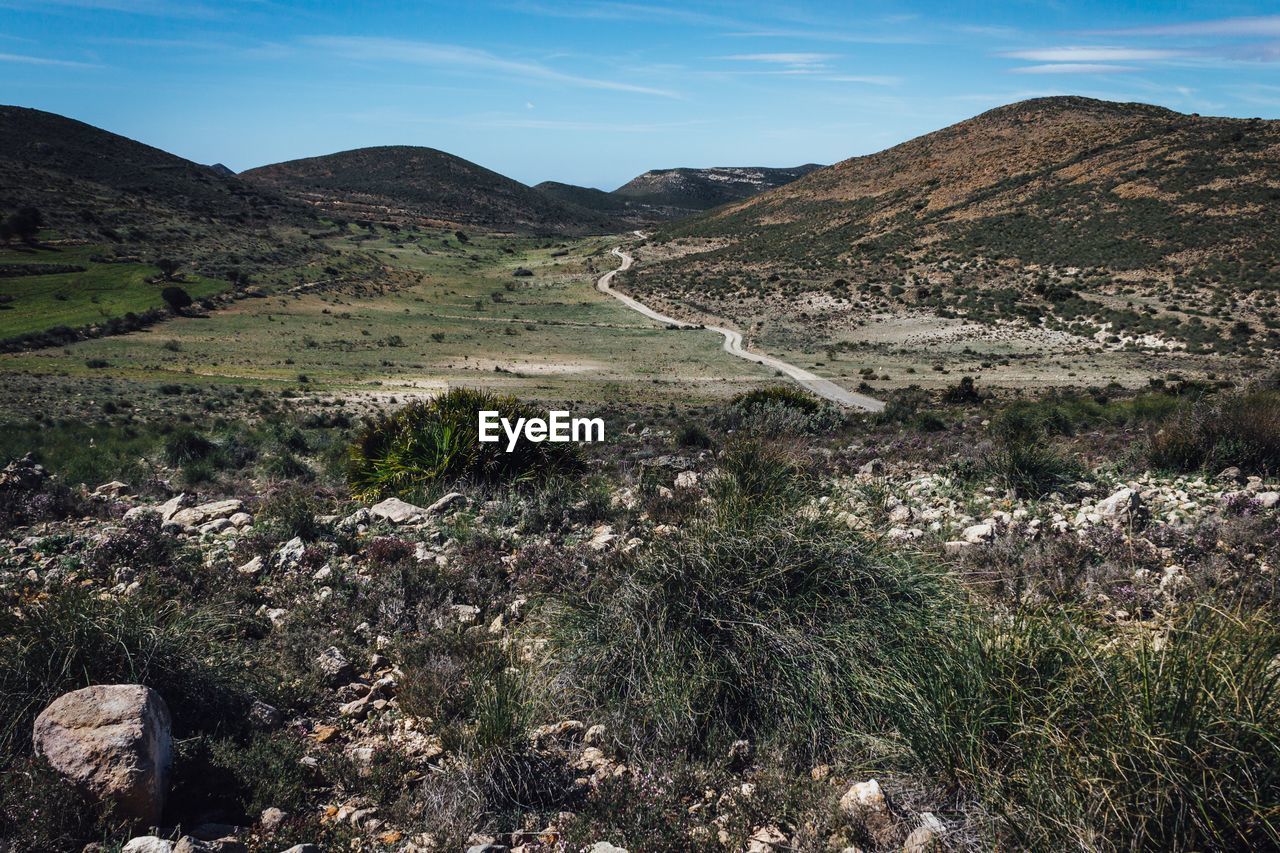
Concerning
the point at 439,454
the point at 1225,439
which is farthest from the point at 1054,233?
the point at 439,454

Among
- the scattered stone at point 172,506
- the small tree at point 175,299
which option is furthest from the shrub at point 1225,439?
the small tree at point 175,299

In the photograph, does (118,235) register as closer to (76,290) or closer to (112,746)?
(76,290)

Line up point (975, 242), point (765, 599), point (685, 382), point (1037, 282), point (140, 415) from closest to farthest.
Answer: point (765, 599), point (140, 415), point (685, 382), point (1037, 282), point (975, 242)

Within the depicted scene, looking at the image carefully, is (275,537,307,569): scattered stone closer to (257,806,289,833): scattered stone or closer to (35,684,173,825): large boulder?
(35,684,173,825): large boulder

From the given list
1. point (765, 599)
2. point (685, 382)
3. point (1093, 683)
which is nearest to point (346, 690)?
point (765, 599)

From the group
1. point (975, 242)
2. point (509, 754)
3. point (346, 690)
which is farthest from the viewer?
point (975, 242)

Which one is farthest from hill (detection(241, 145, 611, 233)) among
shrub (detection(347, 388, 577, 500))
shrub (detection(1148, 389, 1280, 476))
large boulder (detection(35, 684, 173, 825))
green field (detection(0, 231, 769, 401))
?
large boulder (detection(35, 684, 173, 825))

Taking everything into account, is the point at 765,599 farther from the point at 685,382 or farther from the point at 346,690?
the point at 685,382
